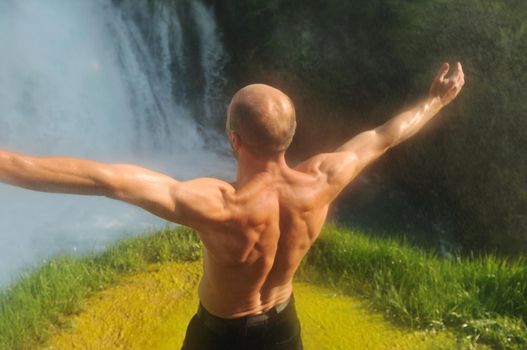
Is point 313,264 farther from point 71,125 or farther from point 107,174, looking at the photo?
point 71,125

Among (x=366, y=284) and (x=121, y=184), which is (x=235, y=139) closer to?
(x=121, y=184)

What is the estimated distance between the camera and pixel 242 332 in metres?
2.64

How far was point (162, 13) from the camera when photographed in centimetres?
966

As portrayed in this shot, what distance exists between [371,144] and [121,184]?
1.36 metres

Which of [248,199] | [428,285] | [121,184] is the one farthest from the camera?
[428,285]

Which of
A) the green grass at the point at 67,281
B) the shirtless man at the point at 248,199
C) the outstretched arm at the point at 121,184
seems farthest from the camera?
the green grass at the point at 67,281

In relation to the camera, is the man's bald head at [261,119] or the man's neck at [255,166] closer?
the man's bald head at [261,119]

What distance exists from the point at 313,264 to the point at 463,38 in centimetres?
430

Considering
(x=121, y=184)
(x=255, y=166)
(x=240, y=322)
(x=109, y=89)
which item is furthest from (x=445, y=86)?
(x=109, y=89)

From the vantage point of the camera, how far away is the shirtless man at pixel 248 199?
6.35 feet

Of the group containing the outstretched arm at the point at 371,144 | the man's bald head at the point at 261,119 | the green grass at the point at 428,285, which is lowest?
the green grass at the point at 428,285

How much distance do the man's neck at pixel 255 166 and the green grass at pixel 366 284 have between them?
263 cm

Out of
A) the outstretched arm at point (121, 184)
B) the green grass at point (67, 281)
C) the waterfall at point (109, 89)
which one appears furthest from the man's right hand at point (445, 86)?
the waterfall at point (109, 89)

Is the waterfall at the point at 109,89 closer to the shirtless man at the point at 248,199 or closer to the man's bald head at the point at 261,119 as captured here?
the shirtless man at the point at 248,199
